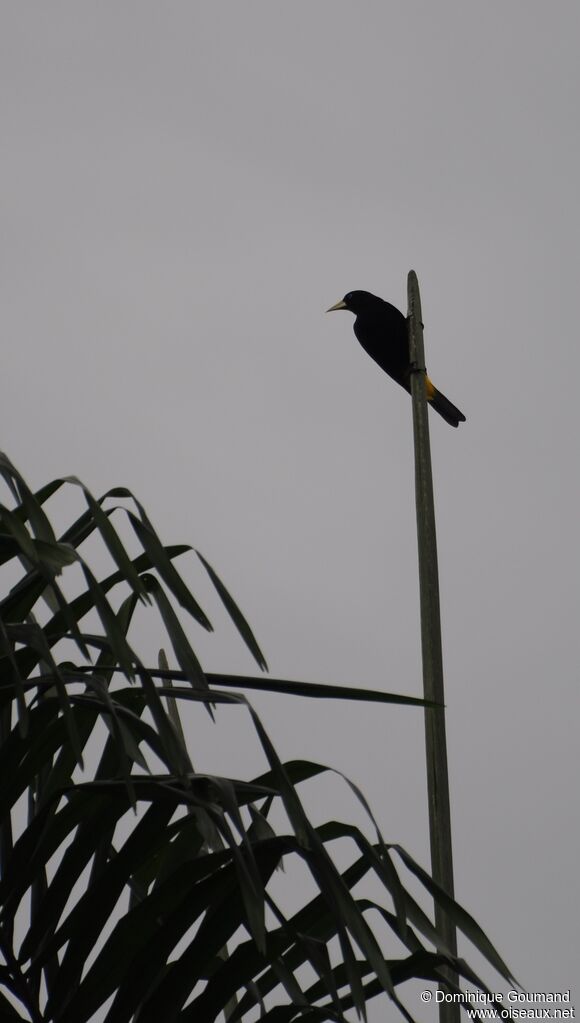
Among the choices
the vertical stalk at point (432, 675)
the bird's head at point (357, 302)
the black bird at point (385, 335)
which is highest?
the bird's head at point (357, 302)

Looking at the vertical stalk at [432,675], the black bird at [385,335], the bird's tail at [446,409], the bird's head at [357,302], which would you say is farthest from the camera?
the bird's head at [357,302]

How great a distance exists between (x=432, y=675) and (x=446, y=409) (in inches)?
131

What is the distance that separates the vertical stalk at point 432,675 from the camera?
6.06 feet

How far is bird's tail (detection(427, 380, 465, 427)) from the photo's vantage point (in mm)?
5156

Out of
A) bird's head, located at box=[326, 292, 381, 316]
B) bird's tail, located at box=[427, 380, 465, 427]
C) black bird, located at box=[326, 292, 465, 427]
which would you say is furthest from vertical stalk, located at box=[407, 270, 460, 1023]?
bird's head, located at box=[326, 292, 381, 316]

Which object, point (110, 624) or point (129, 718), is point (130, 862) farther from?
point (110, 624)

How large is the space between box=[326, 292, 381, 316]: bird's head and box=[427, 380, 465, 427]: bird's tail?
1047mm

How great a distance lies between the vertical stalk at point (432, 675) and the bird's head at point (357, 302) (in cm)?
382

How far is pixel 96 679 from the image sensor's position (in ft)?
3.58

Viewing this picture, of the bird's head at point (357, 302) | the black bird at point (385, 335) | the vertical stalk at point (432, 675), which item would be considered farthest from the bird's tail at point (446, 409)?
the vertical stalk at point (432, 675)

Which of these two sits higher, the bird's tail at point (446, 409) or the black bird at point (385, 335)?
the black bird at point (385, 335)

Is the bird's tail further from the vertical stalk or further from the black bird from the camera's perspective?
the vertical stalk

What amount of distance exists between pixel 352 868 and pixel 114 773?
0.30 metres

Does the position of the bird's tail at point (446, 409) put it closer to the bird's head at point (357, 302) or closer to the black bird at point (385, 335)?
the black bird at point (385, 335)
